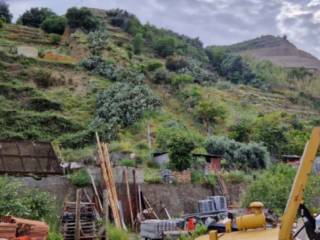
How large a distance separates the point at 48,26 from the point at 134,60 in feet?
33.4

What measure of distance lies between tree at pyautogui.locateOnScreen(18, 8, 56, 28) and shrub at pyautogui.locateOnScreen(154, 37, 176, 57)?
41.5ft

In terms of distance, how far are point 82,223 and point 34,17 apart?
4669 cm

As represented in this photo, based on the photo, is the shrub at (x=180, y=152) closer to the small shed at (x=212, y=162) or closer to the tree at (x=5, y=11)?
the small shed at (x=212, y=162)

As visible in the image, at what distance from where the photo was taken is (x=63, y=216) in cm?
1683

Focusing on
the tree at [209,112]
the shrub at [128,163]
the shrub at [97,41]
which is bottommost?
the shrub at [128,163]

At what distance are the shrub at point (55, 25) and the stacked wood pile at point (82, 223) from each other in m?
39.1

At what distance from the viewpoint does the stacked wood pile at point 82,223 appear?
16.2m

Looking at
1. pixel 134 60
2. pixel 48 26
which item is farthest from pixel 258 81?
pixel 48 26

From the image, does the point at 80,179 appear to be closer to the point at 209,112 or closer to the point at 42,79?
the point at 42,79

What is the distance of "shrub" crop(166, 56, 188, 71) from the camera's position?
55328mm

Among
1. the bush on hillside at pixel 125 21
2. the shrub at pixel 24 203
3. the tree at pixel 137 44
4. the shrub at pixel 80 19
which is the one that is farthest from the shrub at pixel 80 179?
the bush on hillside at pixel 125 21

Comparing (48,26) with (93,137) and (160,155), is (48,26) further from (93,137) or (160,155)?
(160,155)

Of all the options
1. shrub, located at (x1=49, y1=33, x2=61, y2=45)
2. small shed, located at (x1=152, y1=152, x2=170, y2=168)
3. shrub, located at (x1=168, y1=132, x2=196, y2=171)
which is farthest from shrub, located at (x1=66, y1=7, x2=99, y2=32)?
shrub, located at (x1=168, y1=132, x2=196, y2=171)

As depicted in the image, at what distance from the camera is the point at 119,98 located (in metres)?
37.8
